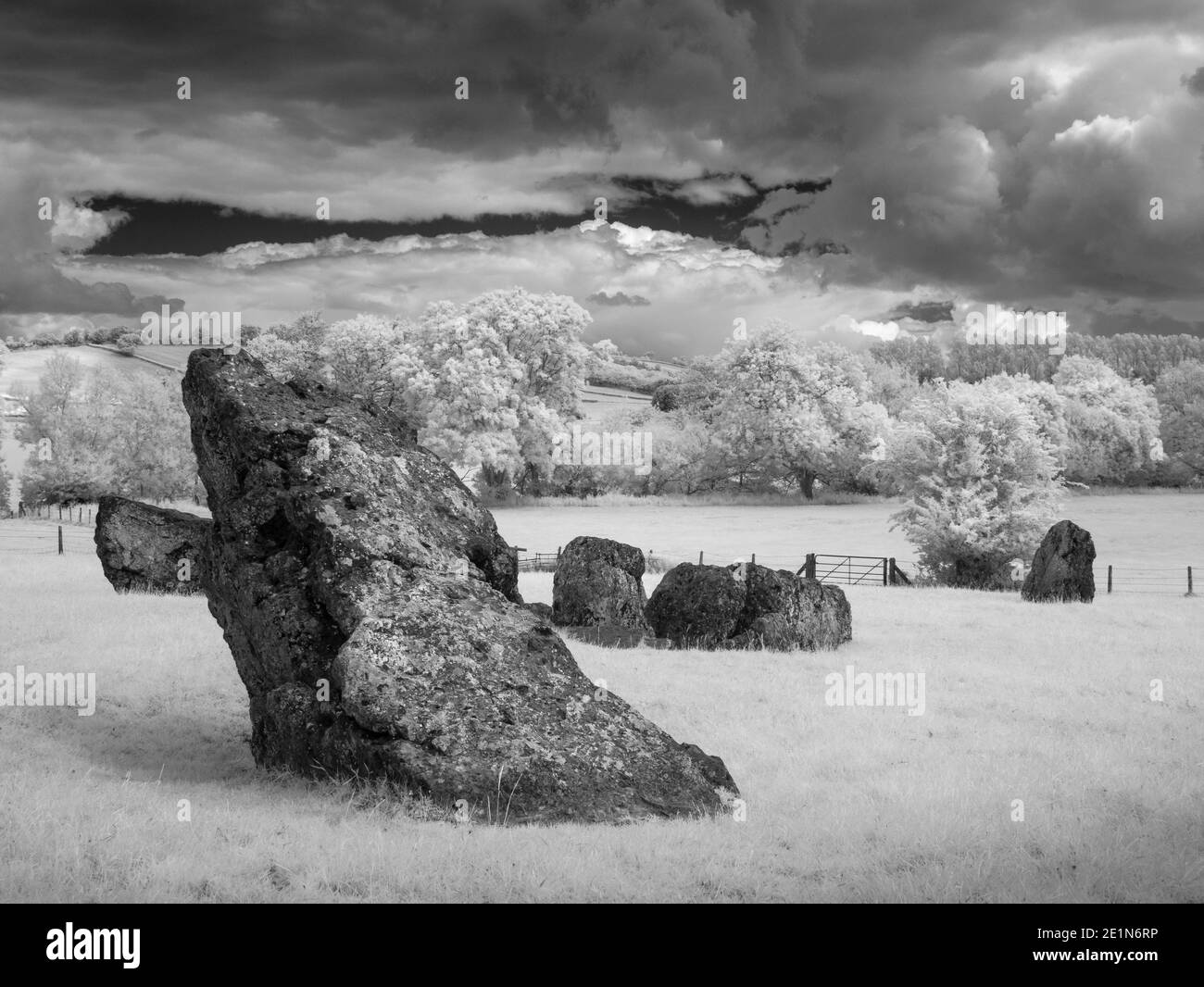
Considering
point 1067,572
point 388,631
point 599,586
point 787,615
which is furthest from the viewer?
point 1067,572

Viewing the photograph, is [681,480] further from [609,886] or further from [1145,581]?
[609,886]

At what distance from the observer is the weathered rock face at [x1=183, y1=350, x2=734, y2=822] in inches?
399

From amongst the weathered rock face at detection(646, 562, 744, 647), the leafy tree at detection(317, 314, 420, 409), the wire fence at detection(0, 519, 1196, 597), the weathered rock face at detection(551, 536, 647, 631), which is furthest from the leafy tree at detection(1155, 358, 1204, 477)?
the weathered rock face at detection(551, 536, 647, 631)

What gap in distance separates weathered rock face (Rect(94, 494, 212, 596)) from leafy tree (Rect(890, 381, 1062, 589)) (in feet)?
110

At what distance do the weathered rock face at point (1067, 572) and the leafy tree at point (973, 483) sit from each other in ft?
39.8

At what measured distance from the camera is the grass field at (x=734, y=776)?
7496 mm

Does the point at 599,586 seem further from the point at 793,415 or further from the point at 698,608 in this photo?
the point at 793,415

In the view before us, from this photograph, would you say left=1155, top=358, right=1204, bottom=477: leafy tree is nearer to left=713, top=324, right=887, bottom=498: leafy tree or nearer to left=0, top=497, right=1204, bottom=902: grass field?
left=713, top=324, right=887, bottom=498: leafy tree

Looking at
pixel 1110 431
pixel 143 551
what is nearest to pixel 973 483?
pixel 143 551

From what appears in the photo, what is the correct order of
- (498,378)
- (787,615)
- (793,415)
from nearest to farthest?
(787,615) → (498,378) → (793,415)

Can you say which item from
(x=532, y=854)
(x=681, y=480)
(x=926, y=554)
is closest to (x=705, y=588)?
(x=532, y=854)

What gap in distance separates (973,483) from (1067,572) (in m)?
16.0

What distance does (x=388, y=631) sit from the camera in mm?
10703
